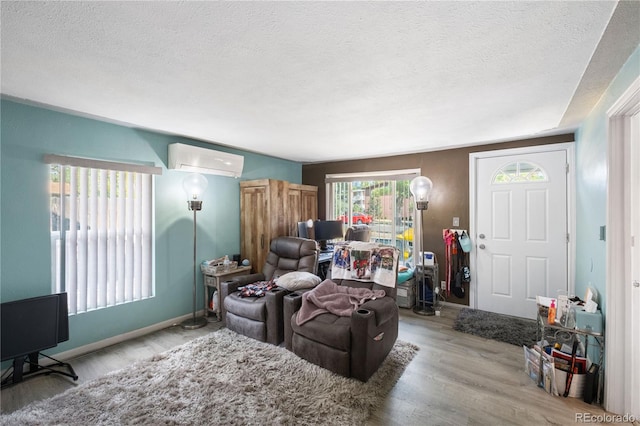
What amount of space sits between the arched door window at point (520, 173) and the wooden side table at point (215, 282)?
377 cm

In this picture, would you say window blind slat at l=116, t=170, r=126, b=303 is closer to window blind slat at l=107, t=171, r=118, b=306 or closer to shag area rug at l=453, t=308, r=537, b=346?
window blind slat at l=107, t=171, r=118, b=306

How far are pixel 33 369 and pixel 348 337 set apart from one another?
9.07 ft

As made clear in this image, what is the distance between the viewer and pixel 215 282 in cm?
365

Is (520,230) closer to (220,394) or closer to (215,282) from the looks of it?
(220,394)

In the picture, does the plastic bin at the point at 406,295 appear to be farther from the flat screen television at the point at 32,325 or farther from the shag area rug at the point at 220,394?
the flat screen television at the point at 32,325

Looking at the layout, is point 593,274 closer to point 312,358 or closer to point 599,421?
point 599,421

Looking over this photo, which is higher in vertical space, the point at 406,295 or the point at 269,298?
the point at 269,298

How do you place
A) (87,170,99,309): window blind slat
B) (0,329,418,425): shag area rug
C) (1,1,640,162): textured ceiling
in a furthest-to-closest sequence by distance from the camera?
(87,170,99,309): window blind slat
(0,329,418,425): shag area rug
(1,1,640,162): textured ceiling

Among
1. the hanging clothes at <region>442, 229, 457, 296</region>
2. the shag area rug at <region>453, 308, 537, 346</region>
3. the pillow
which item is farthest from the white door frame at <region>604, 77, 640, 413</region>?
the pillow

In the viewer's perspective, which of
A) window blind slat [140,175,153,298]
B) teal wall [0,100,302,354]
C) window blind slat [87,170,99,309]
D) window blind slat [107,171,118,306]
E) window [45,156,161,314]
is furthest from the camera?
window blind slat [140,175,153,298]

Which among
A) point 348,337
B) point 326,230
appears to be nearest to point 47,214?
point 348,337

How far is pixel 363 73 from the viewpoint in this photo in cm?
185

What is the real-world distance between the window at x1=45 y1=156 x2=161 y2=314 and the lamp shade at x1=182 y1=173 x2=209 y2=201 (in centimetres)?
37

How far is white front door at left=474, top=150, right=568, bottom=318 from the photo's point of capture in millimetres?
3420
